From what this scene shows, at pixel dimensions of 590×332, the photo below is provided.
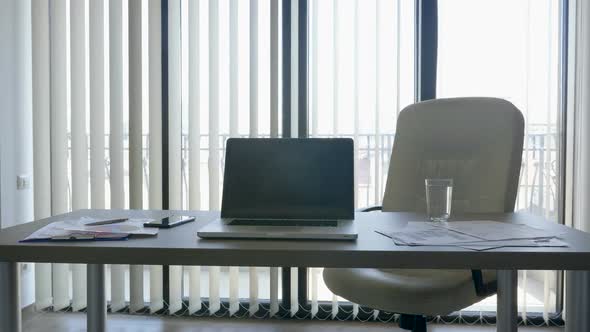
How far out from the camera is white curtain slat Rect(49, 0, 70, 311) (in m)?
2.53

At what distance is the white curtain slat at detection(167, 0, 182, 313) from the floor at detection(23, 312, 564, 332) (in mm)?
147

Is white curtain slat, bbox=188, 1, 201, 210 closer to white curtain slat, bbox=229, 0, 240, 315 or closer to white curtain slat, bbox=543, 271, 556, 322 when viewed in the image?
white curtain slat, bbox=229, 0, 240, 315

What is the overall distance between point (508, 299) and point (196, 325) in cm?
175

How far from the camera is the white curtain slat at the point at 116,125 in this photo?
8.18ft

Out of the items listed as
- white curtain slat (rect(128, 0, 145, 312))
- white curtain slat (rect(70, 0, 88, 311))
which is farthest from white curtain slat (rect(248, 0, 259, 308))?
white curtain slat (rect(70, 0, 88, 311))

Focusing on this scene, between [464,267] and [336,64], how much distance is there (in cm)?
175

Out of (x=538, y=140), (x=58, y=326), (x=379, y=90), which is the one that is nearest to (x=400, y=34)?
(x=379, y=90)

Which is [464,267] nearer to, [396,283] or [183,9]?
[396,283]

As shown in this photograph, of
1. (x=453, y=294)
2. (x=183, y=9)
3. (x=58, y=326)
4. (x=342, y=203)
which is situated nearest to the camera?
(x=342, y=203)

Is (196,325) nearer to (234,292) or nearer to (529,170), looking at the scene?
(234,292)

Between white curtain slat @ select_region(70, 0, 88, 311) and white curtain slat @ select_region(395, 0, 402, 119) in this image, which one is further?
white curtain slat @ select_region(70, 0, 88, 311)

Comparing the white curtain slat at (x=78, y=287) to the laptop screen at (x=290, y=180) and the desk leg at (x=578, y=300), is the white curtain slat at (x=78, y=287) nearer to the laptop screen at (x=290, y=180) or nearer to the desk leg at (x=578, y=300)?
the laptop screen at (x=290, y=180)

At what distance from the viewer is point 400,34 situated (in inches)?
94.1

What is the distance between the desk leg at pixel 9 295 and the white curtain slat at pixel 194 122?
5.02 feet
